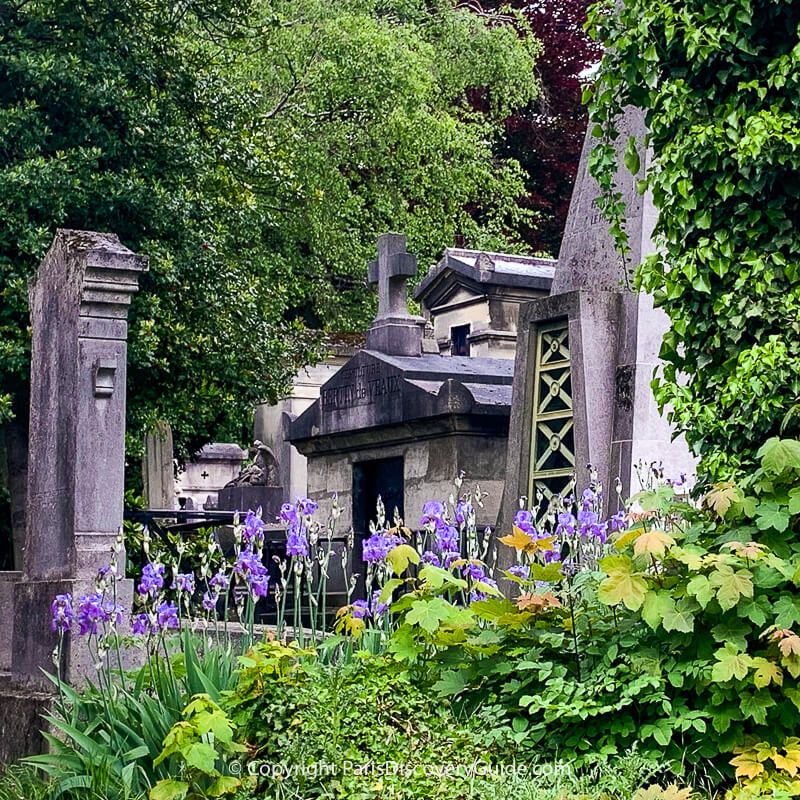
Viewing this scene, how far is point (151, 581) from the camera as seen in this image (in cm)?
512

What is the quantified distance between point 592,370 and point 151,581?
3.48 metres

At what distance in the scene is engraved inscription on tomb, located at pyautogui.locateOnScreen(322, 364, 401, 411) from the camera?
34.5ft

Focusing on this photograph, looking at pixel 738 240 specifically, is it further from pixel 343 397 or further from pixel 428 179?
pixel 428 179

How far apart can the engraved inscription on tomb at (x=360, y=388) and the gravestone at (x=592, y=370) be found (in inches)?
85.3

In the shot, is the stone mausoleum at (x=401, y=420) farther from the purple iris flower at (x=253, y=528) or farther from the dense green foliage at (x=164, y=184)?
the purple iris flower at (x=253, y=528)

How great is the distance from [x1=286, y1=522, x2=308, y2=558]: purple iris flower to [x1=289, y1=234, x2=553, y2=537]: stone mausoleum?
14.1 ft

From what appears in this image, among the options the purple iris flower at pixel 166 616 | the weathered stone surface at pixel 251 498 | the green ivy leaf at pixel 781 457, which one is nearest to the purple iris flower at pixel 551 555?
the green ivy leaf at pixel 781 457

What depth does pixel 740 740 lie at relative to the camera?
435 centimetres

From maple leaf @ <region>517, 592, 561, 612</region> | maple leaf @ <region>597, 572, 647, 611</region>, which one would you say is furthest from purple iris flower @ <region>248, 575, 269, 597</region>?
maple leaf @ <region>597, 572, 647, 611</region>

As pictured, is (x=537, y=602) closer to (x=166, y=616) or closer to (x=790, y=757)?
(x=790, y=757)

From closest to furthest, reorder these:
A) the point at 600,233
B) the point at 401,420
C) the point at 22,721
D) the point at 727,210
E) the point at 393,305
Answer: the point at 727,210 < the point at 22,721 < the point at 600,233 < the point at 401,420 < the point at 393,305

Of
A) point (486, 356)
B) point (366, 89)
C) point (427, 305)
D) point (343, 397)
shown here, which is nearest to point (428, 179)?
point (366, 89)

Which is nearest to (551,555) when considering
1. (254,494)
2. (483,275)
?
(483,275)

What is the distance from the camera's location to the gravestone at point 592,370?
7.69m
